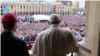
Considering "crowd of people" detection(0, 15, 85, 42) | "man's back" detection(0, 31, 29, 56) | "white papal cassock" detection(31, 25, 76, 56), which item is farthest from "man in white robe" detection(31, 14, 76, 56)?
"crowd of people" detection(0, 15, 85, 42)

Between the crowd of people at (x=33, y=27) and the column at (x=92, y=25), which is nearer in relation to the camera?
the column at (x=92, y=25)

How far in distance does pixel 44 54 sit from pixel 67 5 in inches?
75.9

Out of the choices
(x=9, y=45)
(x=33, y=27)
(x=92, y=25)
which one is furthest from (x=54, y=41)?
(x=33, y=27)

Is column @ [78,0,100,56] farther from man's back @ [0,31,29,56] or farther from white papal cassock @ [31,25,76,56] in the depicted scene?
man's back @ [0,31,29,56]

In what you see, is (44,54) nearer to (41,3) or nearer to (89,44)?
(89,44)

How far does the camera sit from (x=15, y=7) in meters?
2.85

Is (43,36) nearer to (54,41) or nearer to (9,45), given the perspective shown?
(54,41)

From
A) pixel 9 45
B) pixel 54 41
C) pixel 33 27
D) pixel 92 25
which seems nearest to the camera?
pixel 9 45

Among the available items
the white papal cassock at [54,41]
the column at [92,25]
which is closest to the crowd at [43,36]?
the white papal cassock at [54,41]

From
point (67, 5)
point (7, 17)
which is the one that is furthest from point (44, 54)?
point (67, 5)

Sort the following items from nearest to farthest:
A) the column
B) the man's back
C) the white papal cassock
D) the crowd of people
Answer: the man's back, the white papal cassock, the column, the crowd of people

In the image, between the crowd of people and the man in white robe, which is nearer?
the man in white robe

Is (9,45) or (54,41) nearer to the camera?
(9,45)

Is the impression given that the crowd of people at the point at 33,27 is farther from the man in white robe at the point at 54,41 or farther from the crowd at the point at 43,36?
the man in white robe at the point at 54,41
